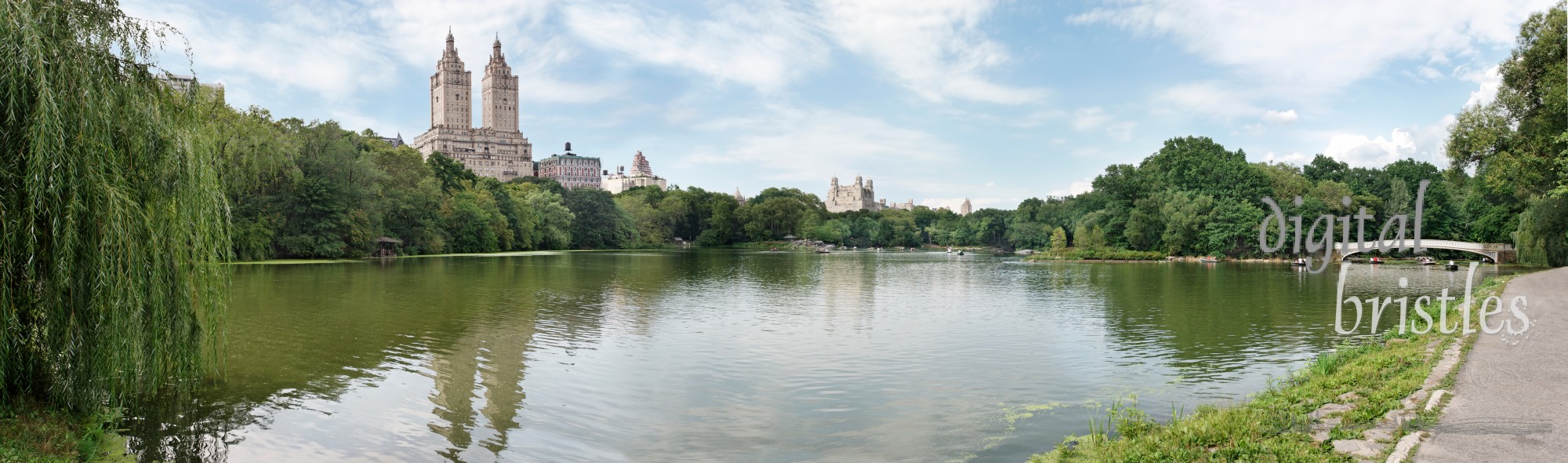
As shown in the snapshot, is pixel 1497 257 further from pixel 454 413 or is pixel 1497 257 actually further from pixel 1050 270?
pixel 454 413

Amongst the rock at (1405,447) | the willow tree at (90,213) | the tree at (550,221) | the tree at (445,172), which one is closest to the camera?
the rock at (1405,447)

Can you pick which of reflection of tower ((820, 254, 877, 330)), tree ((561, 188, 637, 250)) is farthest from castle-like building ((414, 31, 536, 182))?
reflection of tower ((820, 254, 877, 330))

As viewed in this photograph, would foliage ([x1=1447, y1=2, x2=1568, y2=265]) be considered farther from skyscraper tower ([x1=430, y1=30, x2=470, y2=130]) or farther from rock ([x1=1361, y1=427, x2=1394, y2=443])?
skyscraper tower ([x1=430, y1=30, x2=470, y2=130])

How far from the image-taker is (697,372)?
12.8m

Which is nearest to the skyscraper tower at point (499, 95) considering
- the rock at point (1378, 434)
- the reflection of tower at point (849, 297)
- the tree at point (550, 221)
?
the tree at point (550, 221)

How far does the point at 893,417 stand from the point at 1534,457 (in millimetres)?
5756

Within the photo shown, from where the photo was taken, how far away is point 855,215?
152m

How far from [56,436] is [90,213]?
2.01 m

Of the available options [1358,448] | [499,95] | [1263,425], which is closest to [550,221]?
[1263,425]

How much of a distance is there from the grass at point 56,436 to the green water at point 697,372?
28 cm

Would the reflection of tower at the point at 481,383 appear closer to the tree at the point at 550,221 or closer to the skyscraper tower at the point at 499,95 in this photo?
the tree at the point at 550,221

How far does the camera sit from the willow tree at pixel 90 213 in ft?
23.0

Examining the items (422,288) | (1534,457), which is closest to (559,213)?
(422,288)

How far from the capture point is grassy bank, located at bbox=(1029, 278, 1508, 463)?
638 cm
